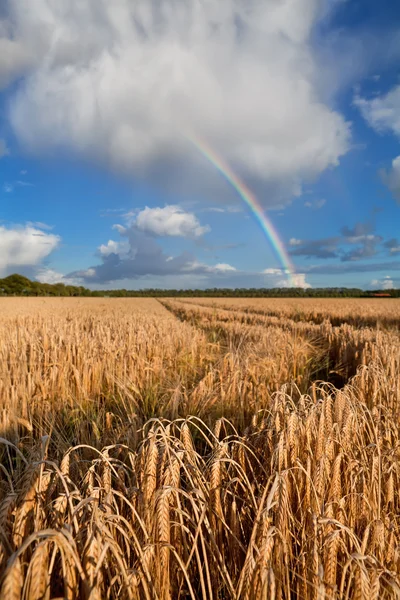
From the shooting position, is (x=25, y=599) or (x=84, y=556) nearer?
(x=25, y=599)

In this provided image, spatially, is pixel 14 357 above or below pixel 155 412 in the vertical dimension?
above

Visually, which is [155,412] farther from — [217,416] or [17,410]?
[17,410]

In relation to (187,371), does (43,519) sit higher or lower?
higher

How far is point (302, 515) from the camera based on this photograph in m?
1.69

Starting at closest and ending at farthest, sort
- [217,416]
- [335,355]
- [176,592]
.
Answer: [176,592] → [217,416] → [335,355]

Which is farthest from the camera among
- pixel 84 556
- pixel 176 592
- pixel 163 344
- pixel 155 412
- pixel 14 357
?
pixel 163 344

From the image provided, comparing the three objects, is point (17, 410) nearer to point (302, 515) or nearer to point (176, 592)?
point (176, 592)

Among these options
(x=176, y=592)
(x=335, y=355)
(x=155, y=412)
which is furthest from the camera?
(x=335, y=355)

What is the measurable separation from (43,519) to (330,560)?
3.33ft

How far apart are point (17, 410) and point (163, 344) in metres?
3.08

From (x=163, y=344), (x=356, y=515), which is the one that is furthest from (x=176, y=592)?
(x=163, y=344)

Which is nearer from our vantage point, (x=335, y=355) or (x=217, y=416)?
(x=217, y=416)

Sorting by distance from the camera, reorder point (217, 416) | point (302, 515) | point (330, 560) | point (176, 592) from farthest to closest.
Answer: point (217, 416), point (302, 515), point (176, 592), point (330, 560)

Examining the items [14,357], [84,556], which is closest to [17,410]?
[14,357]
